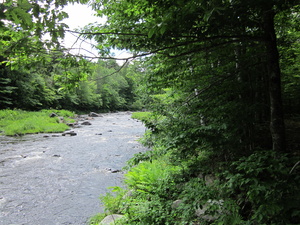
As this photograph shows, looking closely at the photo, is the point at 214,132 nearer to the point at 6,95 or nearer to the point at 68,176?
the point at 68,176

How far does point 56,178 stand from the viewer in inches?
310

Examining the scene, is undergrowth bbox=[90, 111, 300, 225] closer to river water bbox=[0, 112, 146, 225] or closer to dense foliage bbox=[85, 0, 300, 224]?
dense foliage bbox=[85, 0, 300, 224]

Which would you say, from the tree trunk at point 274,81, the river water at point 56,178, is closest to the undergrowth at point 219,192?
the tree trunk at point 274,81

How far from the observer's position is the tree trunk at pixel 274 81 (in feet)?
9.33

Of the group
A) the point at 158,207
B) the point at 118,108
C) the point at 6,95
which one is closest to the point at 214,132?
the point at 158,207

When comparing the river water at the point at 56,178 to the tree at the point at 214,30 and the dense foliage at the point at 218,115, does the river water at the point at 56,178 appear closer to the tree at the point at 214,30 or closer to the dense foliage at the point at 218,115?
the dense foliage at the point at 218,115

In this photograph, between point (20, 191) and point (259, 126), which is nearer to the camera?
point (259, 126)

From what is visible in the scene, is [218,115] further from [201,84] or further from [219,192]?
[219,192]

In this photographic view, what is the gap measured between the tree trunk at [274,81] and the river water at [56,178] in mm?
4762

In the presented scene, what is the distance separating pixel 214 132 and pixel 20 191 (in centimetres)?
674

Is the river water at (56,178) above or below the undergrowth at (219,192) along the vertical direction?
below

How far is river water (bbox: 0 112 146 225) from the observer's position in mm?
5453

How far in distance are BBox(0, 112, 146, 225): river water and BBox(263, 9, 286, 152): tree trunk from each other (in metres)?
4.76

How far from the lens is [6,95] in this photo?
82.9 feet
